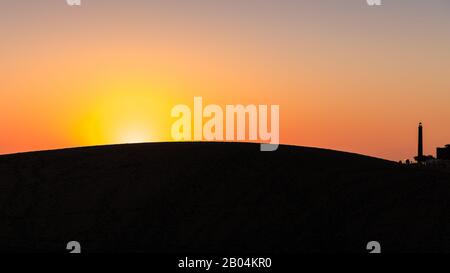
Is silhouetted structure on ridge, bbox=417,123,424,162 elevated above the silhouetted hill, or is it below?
above

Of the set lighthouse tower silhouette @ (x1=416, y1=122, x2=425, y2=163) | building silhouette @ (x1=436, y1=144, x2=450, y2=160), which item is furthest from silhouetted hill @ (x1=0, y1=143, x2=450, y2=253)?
building silhouette @ (x1=436, y1=144, x2=450, y2=160)

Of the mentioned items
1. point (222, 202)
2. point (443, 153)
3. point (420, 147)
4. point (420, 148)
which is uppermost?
point (443, 153)

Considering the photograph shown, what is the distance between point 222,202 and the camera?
2753 cm

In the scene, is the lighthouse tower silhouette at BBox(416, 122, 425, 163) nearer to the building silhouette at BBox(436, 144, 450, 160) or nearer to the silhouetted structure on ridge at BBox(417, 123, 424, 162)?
the silhouetted structure on ridge at BBox(417, 123, 424, 162)

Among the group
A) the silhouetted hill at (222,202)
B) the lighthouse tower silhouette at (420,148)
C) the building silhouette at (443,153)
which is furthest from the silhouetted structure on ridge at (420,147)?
the silhouetted hill at (222,202)

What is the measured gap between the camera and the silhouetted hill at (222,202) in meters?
24.4

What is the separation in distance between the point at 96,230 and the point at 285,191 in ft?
25.3

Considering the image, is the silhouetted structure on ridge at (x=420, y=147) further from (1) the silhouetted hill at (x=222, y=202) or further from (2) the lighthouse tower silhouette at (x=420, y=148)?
(1) the silhouetted hill at (x=222, y=202)

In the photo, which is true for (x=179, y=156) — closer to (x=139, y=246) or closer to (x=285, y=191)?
(x=285, y=191)

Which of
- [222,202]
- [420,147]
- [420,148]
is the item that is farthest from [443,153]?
[222,202]

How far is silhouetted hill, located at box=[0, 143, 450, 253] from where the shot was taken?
24406 millimetres

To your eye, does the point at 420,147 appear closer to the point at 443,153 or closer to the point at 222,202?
the point at 443,153

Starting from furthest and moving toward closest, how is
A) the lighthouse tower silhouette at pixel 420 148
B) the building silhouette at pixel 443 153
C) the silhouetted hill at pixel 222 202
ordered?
the building silhouette at pixel 443 153 → the lighthouse tower silhouette at pixel 420 148 → the silhouetted hill at pixel 222 202
